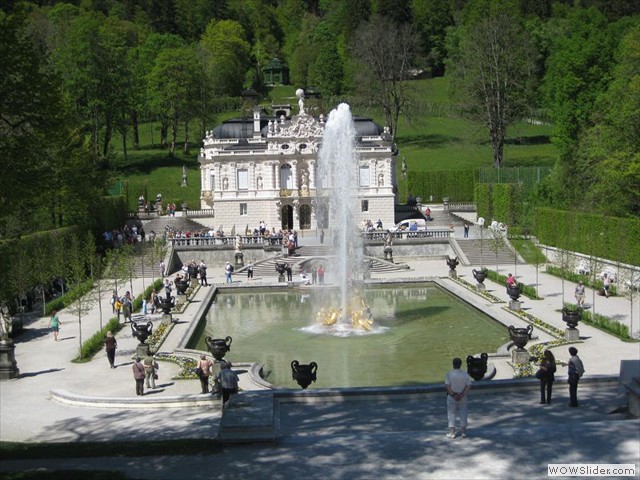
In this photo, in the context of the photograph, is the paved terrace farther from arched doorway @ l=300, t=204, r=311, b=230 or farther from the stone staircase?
arched doorway @ l=300, t=204, r=311, b=230

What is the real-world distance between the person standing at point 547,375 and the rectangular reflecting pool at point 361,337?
17.0 feet

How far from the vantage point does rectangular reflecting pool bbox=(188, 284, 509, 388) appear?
25.2 meters

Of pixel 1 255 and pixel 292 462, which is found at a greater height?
pixel 1 255

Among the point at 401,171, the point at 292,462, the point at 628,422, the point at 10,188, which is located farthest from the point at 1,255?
the point at 401,171

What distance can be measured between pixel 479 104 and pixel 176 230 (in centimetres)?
2872

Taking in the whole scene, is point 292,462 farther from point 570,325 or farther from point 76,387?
point 570,325

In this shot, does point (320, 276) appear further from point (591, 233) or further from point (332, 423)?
point (332, 423)

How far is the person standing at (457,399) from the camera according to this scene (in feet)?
47.0

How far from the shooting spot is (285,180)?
2544 inches

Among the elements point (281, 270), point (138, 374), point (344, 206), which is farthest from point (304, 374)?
point (281, 270)

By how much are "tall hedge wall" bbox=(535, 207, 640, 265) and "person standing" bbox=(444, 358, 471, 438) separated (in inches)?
875

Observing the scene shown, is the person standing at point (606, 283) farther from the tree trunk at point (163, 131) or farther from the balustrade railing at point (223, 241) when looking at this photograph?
the tree trunk at point (163, 131)

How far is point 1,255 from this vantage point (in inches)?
880

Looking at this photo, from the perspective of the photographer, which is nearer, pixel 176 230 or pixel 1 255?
pixel 1 255
